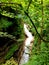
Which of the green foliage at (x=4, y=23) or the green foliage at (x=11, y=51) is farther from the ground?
the green foliage at (x=4, y=23)

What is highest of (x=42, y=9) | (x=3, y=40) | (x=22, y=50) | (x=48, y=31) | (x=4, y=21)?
(x=42, y=9)

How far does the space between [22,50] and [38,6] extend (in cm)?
570

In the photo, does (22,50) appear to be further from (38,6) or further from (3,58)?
(38,6)

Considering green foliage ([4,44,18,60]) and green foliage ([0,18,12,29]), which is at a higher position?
green foliage ([0,18,12,29])

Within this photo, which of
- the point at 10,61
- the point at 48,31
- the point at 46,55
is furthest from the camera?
the point at 10,61

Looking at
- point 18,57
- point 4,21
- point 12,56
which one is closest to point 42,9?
point 4,21

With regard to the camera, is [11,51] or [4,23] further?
[11,51]

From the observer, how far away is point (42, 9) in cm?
523

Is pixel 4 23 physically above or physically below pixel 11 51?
above

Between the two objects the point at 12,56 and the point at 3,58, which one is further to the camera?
the point at 12,56

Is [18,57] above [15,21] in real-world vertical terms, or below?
below

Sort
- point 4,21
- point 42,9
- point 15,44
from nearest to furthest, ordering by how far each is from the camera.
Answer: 1. point 42,9
2. point 4,21
3. point 15,44

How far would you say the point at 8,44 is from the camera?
334 inches

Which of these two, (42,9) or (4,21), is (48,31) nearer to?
(42,9)
